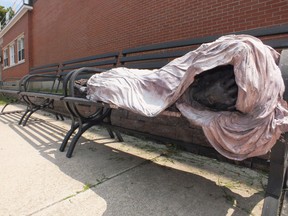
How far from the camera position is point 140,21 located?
18.2 feet

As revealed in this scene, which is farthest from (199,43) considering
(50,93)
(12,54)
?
(12,54)

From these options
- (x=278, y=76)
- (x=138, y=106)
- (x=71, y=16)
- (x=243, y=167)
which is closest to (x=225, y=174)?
(x=243, y=167)

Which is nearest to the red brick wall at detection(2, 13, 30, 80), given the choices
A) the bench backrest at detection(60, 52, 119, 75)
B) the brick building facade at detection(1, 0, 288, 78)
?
the brick building facade at detection(1, 0, 288, 78)

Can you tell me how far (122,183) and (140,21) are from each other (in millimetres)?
4392

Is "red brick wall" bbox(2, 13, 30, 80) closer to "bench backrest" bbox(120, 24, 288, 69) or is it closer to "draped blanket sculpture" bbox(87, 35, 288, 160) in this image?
"bench backrest" bbox(120, 24, 288, 69)

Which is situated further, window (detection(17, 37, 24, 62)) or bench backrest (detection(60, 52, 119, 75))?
window (detection(17, 37, 24, 62))

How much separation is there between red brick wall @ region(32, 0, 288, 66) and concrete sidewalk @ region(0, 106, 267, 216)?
228 cm

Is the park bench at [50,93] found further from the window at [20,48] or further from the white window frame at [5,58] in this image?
the white window frame at [5,58]

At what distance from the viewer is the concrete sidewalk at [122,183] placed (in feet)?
5.37

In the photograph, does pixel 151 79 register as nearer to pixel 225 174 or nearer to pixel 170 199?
pixel 170 199

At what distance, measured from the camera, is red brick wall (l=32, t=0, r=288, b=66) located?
11.7 feet

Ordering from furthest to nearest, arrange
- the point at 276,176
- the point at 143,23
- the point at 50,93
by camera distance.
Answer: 1. the point at 143,23
2. the point at 50,93
3. the point at 276,176

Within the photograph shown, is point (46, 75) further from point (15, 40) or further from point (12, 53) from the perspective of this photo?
point (12, 53)

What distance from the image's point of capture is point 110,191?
186cm
